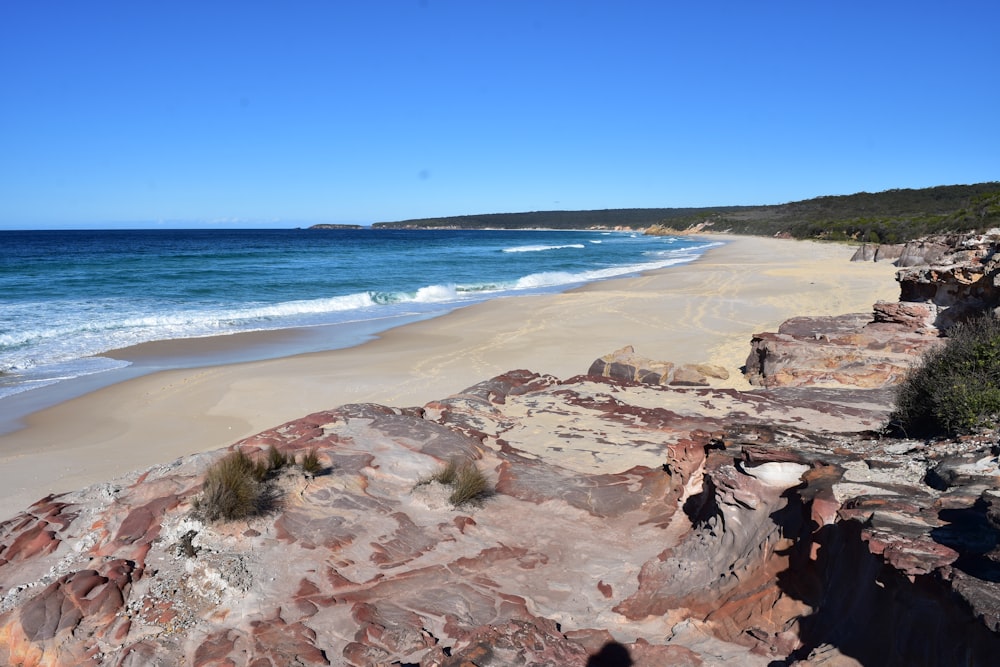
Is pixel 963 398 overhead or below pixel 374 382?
overhead

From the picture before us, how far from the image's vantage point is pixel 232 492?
180 inches

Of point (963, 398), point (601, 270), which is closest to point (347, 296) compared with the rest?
point (601, 270)

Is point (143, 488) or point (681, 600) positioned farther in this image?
point (143, 488)

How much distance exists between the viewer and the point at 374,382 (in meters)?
12.1

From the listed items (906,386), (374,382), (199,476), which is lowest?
(374,382)

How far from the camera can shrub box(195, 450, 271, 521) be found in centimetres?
453

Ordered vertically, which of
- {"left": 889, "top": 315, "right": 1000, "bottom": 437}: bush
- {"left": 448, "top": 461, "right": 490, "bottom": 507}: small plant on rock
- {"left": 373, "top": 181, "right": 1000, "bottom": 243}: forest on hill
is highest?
{"left": 373, "top": 181, "right": 1000, "bottom": 243}: forest on hill

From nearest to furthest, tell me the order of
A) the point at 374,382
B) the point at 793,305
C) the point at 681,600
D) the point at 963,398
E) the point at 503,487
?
1. the point at 681,600
2. the point at 963,398
3. the point at 503,487
4. the point at 374,382
5. the point at 793,305

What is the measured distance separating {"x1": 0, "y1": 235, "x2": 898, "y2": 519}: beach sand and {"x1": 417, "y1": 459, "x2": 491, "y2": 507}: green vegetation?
4.60m

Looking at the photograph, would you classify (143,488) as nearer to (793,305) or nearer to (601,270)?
(793,305)

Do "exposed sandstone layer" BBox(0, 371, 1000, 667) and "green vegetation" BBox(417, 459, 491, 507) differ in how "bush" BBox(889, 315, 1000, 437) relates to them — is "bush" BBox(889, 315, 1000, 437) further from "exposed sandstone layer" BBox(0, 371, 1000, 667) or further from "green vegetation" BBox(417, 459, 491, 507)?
"green vegetation" BBox(417, 459, 491, 507)

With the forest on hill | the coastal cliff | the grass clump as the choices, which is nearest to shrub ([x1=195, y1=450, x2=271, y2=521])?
the coastal cliff

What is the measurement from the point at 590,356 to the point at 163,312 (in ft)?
48.3

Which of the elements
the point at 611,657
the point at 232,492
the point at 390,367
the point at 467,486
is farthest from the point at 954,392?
the point at 390,367
